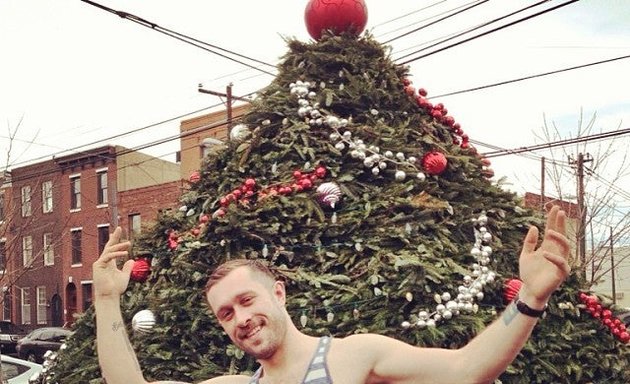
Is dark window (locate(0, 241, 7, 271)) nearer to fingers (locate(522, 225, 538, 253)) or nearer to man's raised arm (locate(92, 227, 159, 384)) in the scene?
man's raised arm (locate(92, 227, 159, 384))

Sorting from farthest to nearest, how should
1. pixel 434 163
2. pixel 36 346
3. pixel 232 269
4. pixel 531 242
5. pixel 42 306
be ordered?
pixel 42 306 → pixel 36 346 → pixel 434 163 → pixel 232 269 → pixel 531 242

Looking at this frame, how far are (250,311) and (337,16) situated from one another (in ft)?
8.48

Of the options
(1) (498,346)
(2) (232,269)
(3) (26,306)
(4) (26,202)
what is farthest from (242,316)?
(3) (26,306)

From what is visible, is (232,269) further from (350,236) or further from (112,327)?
(350,236)

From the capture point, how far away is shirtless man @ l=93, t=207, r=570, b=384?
6.56 feet

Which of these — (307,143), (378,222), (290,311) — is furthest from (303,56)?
(290,311)

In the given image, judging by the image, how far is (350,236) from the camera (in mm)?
3469

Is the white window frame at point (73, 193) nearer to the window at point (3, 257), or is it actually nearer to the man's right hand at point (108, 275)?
the window at point (3, 257)

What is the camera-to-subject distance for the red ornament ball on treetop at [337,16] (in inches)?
169

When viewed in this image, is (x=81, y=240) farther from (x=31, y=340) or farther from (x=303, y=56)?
(x=303, y=56)

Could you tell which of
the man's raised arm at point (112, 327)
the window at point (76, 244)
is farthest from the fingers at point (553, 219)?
the window at point (76, 244)

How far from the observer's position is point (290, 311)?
10.8 feet

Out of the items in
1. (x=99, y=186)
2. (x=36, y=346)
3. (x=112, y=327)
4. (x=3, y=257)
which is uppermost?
(x=99, y=186)

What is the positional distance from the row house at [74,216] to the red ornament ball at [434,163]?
1023 inches
